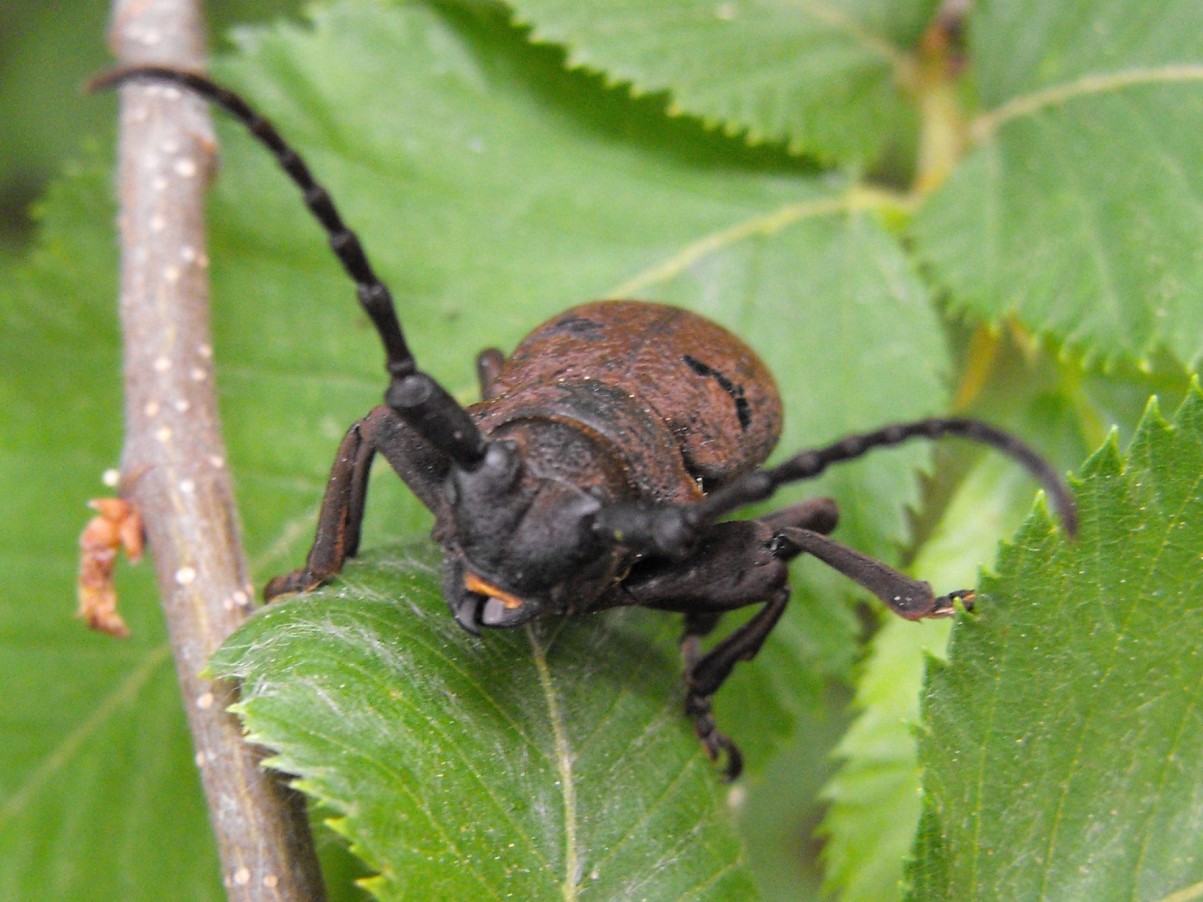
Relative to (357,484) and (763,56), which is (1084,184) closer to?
(763,56)

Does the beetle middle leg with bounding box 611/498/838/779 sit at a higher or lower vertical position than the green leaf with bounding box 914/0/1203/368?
lower

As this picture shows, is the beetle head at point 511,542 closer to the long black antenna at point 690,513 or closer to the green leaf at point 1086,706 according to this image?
the long black antenna at point 690,513

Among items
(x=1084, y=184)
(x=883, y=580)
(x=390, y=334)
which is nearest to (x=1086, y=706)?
(x=883, y=580)

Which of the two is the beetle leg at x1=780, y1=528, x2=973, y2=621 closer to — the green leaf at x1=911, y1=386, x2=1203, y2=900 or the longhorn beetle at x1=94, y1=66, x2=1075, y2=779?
the longhorn beetle at x1=94, y1=66, x2=1075, y2=779

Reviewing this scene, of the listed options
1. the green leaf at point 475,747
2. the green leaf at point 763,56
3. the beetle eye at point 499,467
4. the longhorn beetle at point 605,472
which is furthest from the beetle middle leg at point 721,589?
the green leaf at point 763,56

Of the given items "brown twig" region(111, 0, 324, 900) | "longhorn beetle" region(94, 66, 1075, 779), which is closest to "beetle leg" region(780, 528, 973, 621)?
"longhorn beetle" region(94, 66, 1075, 779)

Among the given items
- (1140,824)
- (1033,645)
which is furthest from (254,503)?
(1140,824)
